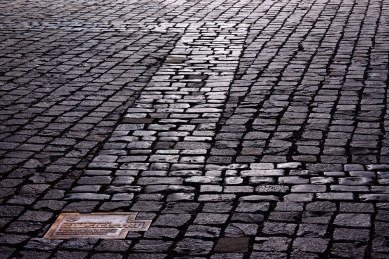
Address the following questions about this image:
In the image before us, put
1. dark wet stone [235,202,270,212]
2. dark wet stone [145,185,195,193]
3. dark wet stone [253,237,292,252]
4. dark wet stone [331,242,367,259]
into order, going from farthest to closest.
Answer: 1. dark wet stone [145,185,195,193]
2. dark wet stone [235,202,270,212]
3. dark wet stone [253,237,292,252]
4. dark wet stone [331,242,367,259]

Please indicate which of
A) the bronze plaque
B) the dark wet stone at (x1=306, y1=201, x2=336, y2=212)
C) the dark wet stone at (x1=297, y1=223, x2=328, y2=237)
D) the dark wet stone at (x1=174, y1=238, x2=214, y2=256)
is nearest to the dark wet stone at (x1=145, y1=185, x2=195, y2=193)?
the bronze plaque

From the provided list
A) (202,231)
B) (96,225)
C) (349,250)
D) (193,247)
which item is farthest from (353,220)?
(96,225)

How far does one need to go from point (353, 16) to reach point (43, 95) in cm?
661

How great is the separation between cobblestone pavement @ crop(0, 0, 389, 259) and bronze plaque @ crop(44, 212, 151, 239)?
0.08 meters

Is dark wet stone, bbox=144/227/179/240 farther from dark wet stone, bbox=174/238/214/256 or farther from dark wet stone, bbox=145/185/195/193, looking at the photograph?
dark wet stone, bbox=145/185/195/193

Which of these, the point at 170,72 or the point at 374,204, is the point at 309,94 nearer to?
the point at 170,72

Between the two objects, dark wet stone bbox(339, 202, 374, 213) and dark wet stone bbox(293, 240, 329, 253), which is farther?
dark wet stone bbox(339, 202, 374, 213)

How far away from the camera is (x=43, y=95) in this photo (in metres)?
8.36

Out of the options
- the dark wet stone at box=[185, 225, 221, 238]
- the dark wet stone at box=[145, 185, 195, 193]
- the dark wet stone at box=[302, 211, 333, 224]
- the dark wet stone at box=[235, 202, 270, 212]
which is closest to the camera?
the dark wet stone at box=[185, 225, 221, 238]

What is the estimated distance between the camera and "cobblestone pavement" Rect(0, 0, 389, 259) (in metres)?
4.81

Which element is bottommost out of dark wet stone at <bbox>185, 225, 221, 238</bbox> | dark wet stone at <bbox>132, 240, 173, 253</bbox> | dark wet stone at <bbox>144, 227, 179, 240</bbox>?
dark wet stone at <bbox>185, 225, 221, 238</bbox>

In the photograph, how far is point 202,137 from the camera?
6.77 metres

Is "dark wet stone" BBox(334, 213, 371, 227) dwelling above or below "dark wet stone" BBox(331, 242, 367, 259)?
below

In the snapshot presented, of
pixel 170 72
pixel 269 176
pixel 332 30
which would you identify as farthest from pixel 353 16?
pixel 269 176
